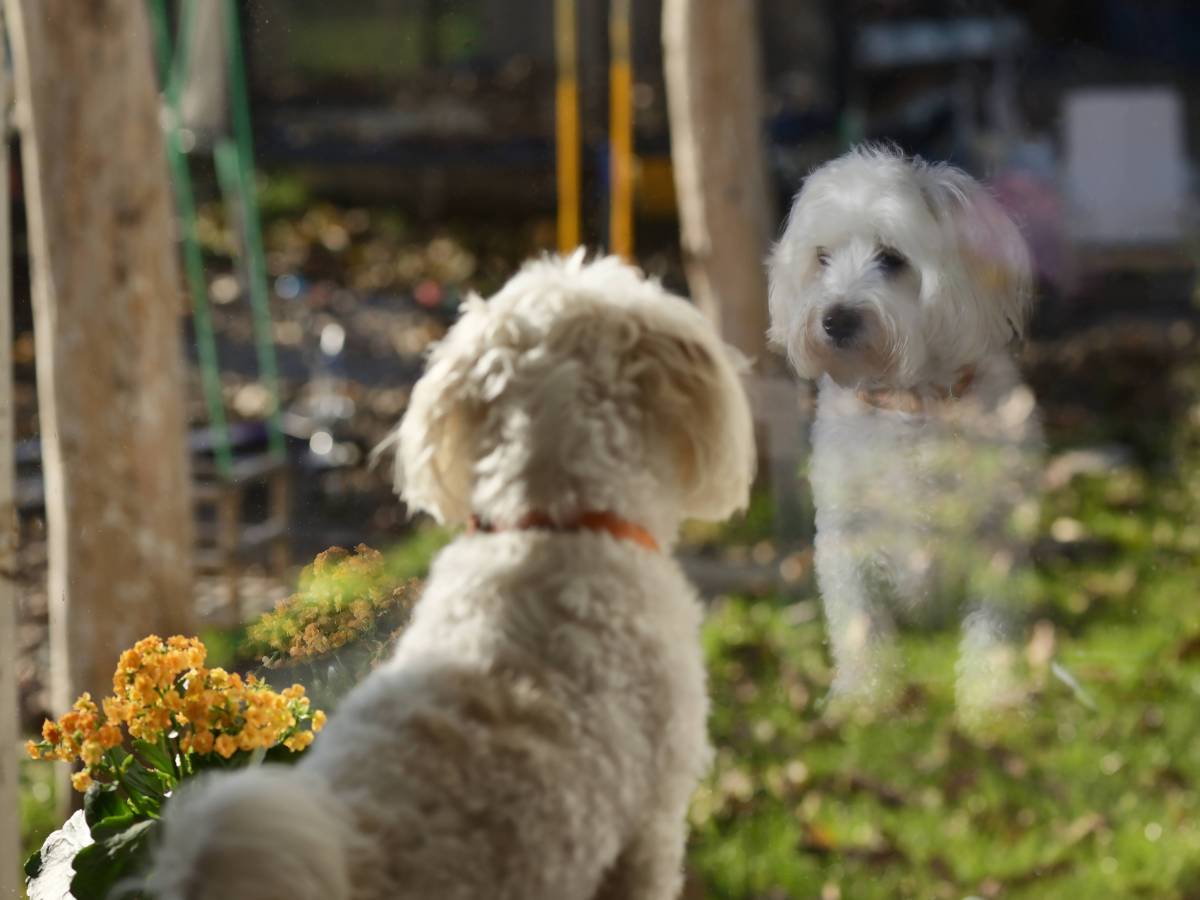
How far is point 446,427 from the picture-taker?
1383mm

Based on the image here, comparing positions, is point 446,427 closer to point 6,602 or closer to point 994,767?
point 6,602

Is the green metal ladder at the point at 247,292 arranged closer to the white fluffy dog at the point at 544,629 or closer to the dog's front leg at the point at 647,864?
the white fluffy dog at the point at 544,629

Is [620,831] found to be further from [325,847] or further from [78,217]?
[78,217]

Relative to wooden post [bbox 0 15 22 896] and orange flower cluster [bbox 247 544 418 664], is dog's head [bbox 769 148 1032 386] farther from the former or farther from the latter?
wooden post [bbox 0 15 22 896]

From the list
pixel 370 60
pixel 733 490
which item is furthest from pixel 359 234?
pixel 733 490

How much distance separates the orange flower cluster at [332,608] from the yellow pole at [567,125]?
22.8 inches

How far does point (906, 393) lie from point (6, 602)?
131 cm

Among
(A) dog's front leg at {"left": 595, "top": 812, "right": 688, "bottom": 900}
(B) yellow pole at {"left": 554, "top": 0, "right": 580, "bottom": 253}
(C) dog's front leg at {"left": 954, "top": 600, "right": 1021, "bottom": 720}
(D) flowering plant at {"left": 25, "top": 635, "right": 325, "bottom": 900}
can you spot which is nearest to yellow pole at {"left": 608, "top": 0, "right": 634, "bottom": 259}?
(B) yellow pole at {"left": 554, "top": 0, "right": 580, "bottom": 253}

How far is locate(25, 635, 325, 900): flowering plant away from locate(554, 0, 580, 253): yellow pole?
0.80 m

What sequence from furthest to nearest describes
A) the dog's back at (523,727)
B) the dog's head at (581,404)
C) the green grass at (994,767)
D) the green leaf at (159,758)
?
1. the green grass at (994,767)
2. the green leaf at (159,758)
3. the dog's head at (581,404)
4. the dog's back at (523,727)

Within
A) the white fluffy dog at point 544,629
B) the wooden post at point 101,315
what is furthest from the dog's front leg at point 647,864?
the wooden post at point 101,315

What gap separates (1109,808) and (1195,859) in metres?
0.20

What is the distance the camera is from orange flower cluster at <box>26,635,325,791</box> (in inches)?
64.7

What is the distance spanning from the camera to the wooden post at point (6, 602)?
191 cm
